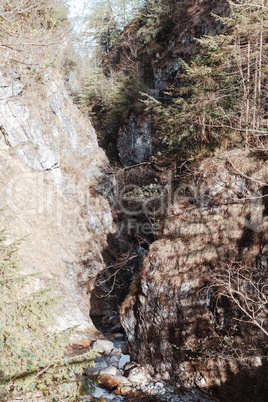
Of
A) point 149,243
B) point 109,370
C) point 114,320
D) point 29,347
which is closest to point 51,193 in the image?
point 149,243

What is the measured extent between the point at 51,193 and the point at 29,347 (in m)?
10.1

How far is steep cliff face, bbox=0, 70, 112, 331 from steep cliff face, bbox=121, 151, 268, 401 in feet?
14.9

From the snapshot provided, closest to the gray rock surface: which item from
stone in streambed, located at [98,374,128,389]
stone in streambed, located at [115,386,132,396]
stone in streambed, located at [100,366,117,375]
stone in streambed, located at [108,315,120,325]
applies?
stone in streambed, located at [108,315,120,325]

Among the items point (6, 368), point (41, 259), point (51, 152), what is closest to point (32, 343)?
point (6, 368)

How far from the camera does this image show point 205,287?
19.9 feet

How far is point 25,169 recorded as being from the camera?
12.3 metres

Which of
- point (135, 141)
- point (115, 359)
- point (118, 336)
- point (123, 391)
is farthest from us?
point (135, 141)

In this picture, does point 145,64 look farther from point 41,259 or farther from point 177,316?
point 177,316

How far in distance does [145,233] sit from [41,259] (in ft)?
19.5

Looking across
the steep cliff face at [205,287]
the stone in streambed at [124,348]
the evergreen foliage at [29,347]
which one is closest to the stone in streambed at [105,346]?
the stone in streambed at [124,348]

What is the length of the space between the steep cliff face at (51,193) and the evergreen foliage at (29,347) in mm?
6272

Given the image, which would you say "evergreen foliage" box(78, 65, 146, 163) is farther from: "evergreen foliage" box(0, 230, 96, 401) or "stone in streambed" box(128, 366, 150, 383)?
"evergreen foliage" box(0, 230, 96, 401)

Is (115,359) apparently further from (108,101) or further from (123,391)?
(108,101)

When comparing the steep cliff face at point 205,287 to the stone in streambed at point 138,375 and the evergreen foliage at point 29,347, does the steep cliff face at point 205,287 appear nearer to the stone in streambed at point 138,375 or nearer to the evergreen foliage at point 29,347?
the stone in streambed at point 138,375
